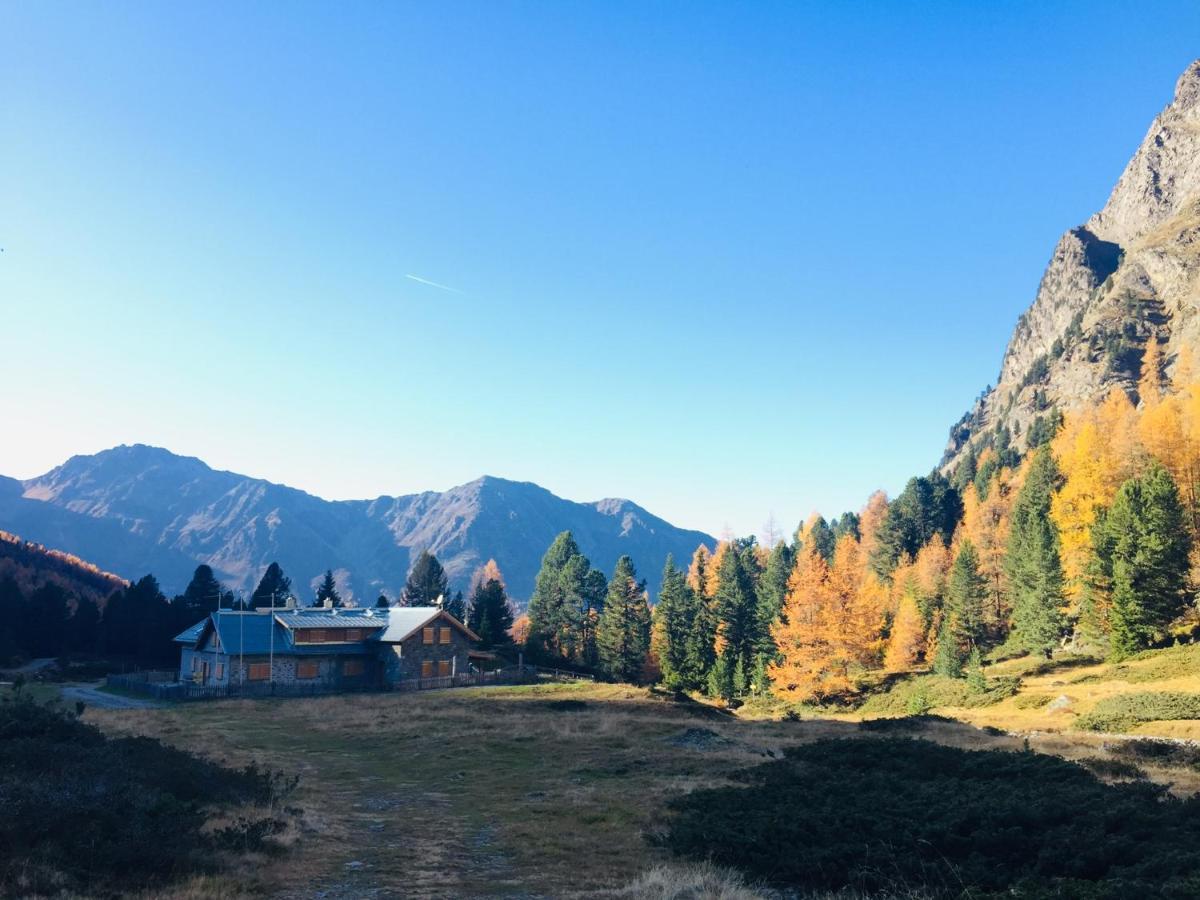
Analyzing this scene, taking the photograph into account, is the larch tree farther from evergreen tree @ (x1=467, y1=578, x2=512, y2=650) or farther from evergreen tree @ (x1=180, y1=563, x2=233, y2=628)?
evergreen tree @ (x1=180, y1=563, x2=233, y2=628)

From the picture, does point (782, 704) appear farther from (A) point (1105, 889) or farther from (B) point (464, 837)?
(A) point (1105, 889)

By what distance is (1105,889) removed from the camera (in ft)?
30.3

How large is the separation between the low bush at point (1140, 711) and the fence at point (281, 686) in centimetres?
4129

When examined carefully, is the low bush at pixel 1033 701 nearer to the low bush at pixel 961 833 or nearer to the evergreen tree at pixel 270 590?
the low bush at pixel 961 833

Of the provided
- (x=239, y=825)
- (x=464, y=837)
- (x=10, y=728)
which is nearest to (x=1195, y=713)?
(x=464, y=837)

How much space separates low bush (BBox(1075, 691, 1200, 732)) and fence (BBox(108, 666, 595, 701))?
4129 cm

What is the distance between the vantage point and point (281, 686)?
52.3 meters

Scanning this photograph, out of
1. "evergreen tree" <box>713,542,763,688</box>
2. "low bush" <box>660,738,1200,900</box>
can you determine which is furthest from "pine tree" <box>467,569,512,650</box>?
"low bush" <box>660,738,1200,900</box>

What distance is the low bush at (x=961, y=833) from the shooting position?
10.7m

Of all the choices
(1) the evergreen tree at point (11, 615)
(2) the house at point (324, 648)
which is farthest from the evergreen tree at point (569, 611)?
(1) the evergreen tree at point (11, 615)

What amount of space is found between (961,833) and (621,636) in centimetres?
7413

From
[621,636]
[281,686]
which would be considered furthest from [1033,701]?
[281,686]

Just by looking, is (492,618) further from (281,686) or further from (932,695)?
(932,695)

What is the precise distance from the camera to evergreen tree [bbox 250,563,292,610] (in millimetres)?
88725
